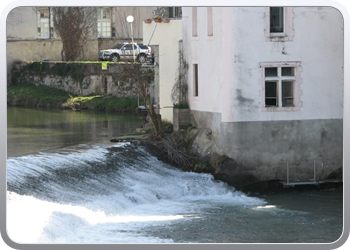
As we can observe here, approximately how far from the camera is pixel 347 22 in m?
7.23

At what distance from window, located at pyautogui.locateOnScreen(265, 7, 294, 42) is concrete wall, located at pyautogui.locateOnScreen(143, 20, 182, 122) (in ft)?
11.8

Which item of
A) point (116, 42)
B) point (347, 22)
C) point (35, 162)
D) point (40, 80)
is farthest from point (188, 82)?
point (116, 42)

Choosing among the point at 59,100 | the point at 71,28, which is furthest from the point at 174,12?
the point at 71,28

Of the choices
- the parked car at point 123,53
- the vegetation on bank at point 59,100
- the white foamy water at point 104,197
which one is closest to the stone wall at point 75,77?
the vegetation on bank at point 59,100

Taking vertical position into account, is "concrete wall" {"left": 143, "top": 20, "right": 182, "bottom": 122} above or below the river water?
above

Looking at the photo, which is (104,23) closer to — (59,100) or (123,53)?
(123,53)

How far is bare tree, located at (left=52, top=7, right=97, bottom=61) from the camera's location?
36406 millimetres

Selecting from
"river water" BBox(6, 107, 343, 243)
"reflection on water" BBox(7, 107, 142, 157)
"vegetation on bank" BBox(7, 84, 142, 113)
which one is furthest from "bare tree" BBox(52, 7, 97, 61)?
"river water" BBox(6, 107, 343, 243)

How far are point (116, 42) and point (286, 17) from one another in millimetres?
23882

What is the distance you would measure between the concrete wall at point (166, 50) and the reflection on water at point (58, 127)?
1859mm

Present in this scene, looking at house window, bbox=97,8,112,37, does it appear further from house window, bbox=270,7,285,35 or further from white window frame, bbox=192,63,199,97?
house window, bbox=270,7,285,35

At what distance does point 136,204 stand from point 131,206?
0.72 feet

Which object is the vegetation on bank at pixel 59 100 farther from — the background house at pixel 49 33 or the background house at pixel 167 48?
the background house at pixel 167 48

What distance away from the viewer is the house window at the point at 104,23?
38969 mm
